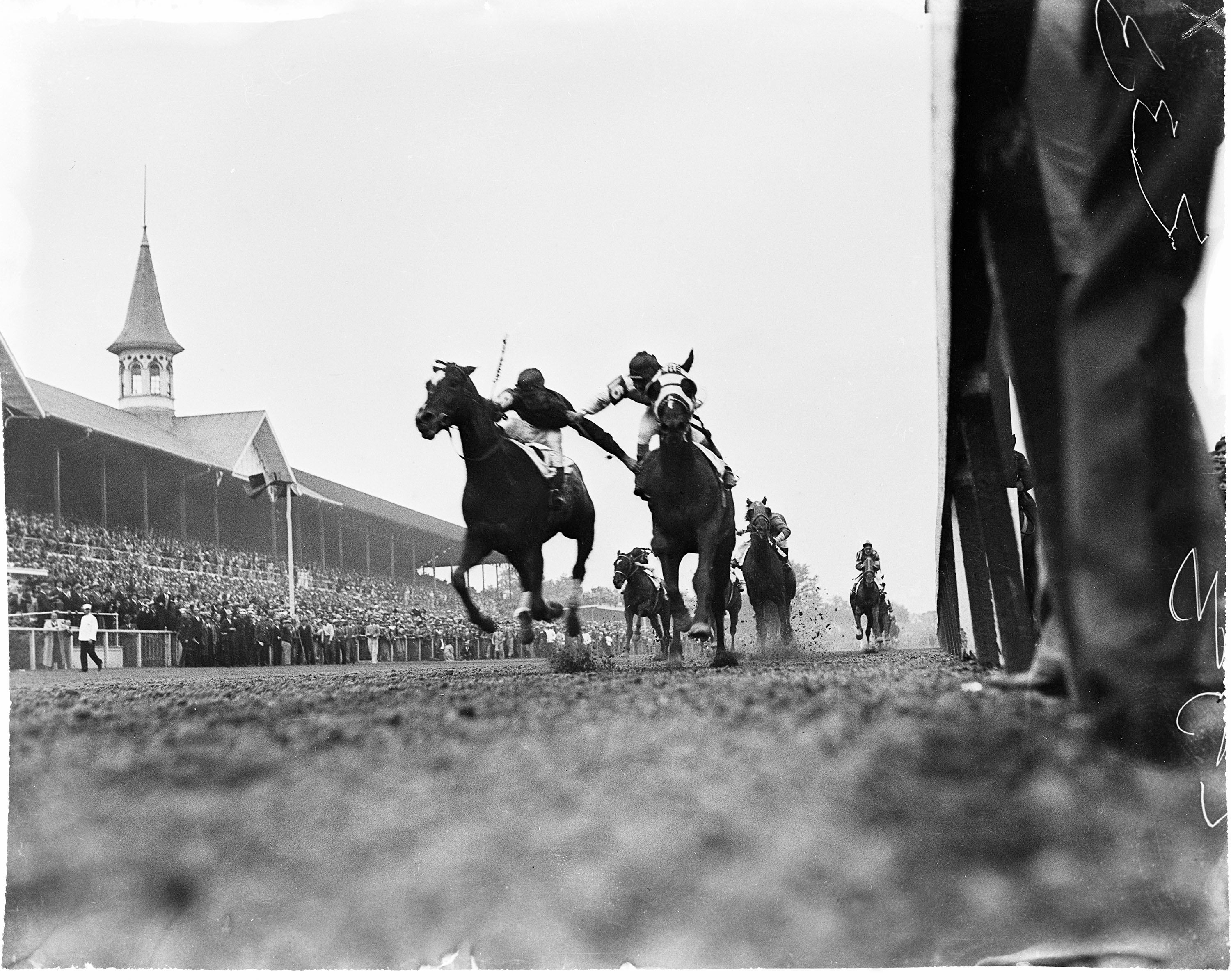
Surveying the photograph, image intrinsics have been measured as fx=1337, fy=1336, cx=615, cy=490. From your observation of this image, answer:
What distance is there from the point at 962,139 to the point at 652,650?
9815mm

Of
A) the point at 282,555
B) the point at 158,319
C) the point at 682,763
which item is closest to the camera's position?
the point at 682,763

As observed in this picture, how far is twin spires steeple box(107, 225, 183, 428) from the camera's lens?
17.3ft

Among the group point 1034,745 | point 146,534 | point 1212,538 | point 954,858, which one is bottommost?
point 954,858

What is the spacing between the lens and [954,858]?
8.43 feet

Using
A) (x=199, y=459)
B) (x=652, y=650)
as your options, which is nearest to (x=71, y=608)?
(x=199, y=459)

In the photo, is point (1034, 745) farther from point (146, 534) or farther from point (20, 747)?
point (146, 534)

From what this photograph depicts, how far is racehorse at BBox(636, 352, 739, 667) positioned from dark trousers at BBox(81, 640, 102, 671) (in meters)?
4.17

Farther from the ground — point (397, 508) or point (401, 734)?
point (397, 508)

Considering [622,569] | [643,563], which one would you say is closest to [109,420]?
[622,569]

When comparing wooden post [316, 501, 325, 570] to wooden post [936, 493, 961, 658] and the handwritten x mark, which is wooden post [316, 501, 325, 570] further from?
the handwritten x mark

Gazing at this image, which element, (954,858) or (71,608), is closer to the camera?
(954,858)

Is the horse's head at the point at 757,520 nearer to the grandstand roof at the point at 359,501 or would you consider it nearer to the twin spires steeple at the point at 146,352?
the grandstand roof at the point at 359,501

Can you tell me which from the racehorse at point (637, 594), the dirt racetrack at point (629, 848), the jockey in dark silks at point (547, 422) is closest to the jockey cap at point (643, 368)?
the jockey in dark silks at point (547, 422)

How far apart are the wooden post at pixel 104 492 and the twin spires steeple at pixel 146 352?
0.85 feet
